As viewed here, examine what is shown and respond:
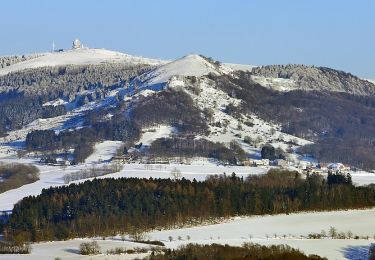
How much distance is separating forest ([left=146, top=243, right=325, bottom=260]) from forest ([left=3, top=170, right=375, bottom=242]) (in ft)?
57.5

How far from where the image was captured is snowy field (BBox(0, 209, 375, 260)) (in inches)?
3221

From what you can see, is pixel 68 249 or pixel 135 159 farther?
pixel 135 159

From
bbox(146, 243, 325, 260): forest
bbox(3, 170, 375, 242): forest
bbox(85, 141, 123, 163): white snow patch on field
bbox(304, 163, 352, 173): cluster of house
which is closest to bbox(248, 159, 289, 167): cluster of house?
bbox(304, 163, 352, 173): cluster of house

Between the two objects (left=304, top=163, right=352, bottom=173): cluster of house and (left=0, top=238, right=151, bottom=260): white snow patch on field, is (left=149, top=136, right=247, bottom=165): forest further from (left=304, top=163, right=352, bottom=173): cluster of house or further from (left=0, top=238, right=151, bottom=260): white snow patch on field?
(left=0, top=238, right=151, bottom=260): white snow patch on field

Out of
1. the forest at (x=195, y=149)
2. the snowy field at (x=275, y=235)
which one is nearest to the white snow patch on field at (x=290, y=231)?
the snowy field at (x=275, y=235)

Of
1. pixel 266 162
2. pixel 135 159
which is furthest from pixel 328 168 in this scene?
pixel 135 159

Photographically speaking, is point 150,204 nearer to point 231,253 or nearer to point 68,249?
point 68,249

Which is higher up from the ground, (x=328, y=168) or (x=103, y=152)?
(x=103, y=152)

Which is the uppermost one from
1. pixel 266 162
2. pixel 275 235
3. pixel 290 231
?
pixel 266 162

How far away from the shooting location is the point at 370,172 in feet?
590

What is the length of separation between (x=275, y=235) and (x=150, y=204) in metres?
18.2

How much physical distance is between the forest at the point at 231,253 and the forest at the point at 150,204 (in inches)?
690

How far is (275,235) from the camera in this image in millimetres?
92000

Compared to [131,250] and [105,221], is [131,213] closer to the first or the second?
[105,221]
